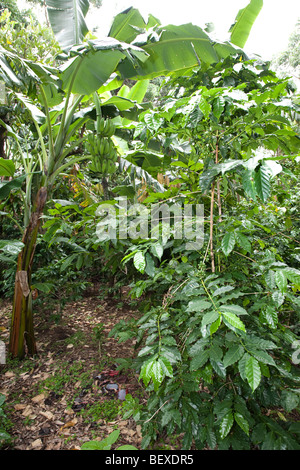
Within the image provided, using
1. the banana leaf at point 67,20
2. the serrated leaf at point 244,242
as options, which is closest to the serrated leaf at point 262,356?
the serrated leaf at point 244,242

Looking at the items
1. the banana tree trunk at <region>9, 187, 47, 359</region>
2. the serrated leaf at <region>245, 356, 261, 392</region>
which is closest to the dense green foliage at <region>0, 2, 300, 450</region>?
the serrated leaf at <region>245, 356, 261, 392</region>

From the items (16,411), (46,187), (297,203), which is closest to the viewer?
(16,411)

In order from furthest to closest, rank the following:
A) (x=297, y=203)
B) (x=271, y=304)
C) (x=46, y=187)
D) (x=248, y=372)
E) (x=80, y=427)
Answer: (x=297, y=203), (x=46, y=187), (x=80, y=427), (x=271, y=304), (x=248, y=372)

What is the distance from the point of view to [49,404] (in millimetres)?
1703

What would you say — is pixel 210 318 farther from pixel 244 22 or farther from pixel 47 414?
pixel 244 22

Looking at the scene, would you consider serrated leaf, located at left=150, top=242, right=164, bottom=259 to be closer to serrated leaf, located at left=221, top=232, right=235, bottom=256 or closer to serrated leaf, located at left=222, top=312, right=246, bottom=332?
serrated leaf, located at left=221, top=232, right=235, bottom=256

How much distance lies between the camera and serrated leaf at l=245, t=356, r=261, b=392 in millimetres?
744

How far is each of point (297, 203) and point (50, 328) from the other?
Answer: 2.57m

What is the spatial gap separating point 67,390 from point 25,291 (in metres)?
0.78

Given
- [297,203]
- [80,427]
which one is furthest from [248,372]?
[297,203]
